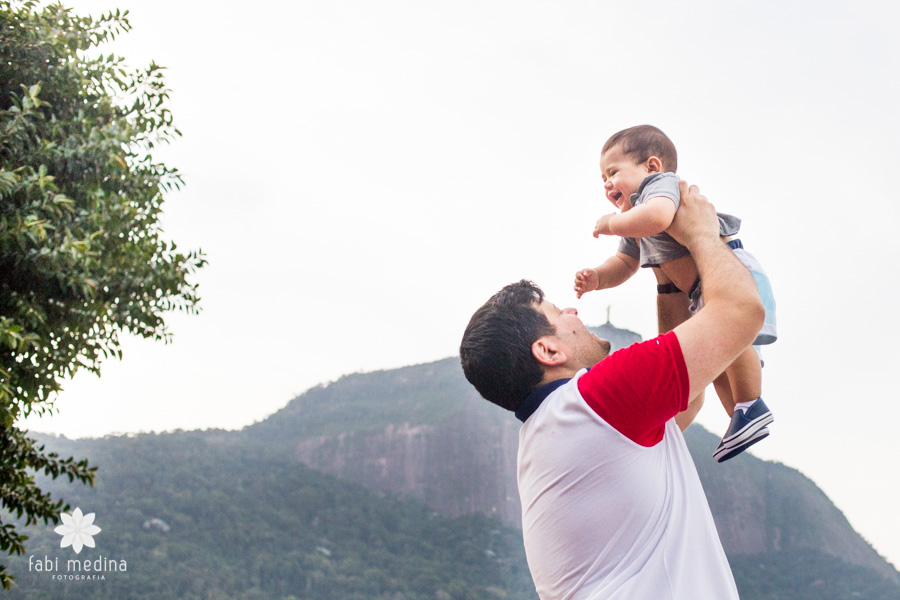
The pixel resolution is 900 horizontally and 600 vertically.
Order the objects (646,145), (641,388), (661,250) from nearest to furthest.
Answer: (641,388)
(661,250)
(646,145)

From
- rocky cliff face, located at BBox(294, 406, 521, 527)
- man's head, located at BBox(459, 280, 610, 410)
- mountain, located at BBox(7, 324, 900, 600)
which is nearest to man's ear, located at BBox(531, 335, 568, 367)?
man's head, located at BBox(459, 280, 610, 410)

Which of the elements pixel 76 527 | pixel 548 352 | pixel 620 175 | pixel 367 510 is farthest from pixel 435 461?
pixel 548 352

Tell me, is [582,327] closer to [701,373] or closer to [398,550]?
[701,373]

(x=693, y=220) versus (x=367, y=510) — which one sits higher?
(x=367, y=510)

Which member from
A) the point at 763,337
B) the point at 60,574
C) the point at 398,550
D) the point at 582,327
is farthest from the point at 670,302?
the point at 398,550

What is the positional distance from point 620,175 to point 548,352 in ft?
2.11

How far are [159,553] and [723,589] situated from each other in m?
35.0

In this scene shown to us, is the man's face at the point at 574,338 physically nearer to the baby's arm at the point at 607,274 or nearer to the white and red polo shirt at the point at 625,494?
the white and red polo shirt at the point at 625,494

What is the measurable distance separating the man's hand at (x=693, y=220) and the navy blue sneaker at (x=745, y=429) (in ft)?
1.53

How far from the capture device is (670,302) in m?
2.04

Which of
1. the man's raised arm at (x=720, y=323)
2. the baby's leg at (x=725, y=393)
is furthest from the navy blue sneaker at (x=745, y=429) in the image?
the man's raised arm at (x=720, y=323)

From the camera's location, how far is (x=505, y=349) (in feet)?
5.15

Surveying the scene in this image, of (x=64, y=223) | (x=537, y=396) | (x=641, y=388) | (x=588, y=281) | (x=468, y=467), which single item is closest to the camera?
(x=641, y=388)

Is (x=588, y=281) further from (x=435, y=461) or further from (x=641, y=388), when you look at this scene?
(x=435, y=461)
